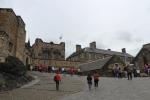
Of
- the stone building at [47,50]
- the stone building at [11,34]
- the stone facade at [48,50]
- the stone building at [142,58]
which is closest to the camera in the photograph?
the stone building at [11,34]

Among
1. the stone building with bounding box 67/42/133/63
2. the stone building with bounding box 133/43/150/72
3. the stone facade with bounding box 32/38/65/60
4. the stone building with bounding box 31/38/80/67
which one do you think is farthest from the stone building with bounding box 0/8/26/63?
the stone building with bounding box 67/42/133/63

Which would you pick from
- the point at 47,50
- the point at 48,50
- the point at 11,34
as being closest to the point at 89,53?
the point at 48,50

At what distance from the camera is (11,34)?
48625 mm

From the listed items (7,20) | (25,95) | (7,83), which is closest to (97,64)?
(7,20)

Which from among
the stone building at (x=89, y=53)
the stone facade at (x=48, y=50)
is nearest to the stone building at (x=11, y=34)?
the stone facade at (x=48, y=50)

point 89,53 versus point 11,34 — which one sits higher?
point 89,53

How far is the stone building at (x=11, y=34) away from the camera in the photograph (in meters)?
41.2

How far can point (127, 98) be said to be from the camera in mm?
21484

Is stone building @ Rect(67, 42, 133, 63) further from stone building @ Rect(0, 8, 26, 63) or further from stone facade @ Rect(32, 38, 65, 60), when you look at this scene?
stone building @ Rect(0, 8, 26, 63)

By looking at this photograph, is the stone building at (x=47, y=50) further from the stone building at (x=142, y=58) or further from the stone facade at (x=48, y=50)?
the stone building at (x=142, y=58)

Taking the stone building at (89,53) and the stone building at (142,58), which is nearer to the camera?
the stone building at (142,58)

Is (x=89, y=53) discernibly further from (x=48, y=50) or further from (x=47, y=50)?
(x=47, y=50)

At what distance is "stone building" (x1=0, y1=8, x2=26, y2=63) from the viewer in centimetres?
4121

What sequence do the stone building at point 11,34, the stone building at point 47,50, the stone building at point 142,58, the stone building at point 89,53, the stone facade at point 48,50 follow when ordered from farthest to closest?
the stone building at point 89,53 < the stone facade at point 48,50 < the stone building at point 47,50 < the stone building at point 142,58 < the stone building at point 11,34
